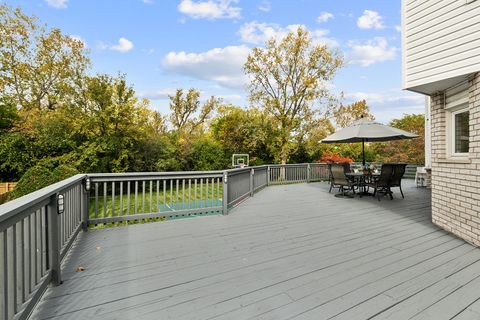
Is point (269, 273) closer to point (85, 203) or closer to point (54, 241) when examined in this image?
point (54, 241)

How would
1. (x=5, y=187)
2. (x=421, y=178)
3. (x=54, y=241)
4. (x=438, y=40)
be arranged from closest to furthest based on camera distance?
(x=54, y=241), (x=438, y=40), (x=421, y=178), (x=5, y=187)

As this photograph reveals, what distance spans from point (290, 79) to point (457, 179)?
11.4 meters

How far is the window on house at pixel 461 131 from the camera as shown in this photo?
12.5 feet

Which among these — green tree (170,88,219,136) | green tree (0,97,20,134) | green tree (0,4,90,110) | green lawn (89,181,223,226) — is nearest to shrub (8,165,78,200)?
green lawn (89,181,223,226)

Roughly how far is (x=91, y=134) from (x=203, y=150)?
5.16 meters

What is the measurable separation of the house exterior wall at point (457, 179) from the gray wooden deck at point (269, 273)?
8.9 inches

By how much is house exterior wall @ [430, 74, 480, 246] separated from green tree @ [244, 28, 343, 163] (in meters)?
9.75

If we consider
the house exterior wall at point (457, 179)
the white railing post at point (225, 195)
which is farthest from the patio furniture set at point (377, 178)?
the white railing post at point (225, 195)

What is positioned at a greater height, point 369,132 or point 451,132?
point 369,132

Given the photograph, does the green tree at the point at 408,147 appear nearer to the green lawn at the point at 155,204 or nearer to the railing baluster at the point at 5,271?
the green lawn at the point at 155,204

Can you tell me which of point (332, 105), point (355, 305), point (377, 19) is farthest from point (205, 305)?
point (332, 105)

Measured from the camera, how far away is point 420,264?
266 cm

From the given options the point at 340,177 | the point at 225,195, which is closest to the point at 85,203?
the point at 225,195

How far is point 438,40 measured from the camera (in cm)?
363
